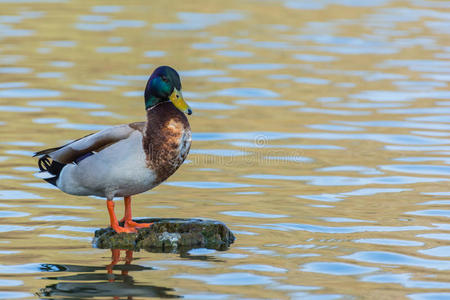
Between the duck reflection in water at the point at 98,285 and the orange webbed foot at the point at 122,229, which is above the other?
the orange webbed foot at the point at 122,229

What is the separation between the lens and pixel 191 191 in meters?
8.79

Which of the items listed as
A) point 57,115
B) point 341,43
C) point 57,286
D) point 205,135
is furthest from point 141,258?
point 341,43

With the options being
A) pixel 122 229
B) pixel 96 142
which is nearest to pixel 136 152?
pixel 96 142

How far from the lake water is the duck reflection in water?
19 mm

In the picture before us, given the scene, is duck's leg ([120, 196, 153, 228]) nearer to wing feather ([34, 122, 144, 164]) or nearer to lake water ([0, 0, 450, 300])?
lake water ([0, 0, 450, 300])

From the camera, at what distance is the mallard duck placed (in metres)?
6.71

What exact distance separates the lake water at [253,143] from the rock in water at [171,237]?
126 mm

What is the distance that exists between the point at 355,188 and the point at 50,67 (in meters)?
8.17

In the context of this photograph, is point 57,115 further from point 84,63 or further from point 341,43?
point 341,43

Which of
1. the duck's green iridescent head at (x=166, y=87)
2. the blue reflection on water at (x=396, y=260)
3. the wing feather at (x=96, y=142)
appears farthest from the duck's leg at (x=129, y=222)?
the blue reflection on water at (x=396, y=260)

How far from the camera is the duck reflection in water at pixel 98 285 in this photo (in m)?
5.69

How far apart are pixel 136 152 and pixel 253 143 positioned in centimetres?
449

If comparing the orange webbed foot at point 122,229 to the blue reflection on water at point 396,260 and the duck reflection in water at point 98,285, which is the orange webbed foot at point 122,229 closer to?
the duck reflection in water at point 98,285

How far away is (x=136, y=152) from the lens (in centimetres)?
670
